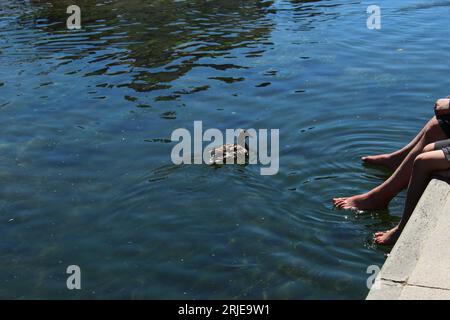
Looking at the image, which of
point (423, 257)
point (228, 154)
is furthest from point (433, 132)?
point (228, 154)

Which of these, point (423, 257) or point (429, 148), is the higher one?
point (429, 148)

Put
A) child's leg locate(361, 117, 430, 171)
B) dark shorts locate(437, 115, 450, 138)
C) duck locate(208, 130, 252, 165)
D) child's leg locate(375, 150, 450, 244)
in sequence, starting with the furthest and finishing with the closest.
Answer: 1. duck locate(208, 130, 252, 165)
2. child's leg locate(361, 117, 430, 171)
3. dark shorts locate(437, 115, 450, 138)
4. child's leg locate(375, 150, 450, 244)

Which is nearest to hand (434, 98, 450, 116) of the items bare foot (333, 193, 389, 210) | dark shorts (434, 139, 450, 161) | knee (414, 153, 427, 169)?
dark shorts (434, 139, 450, 161)

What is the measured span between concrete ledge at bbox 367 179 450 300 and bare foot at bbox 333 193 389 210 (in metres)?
0.90

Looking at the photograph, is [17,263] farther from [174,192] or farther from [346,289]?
[346,289]

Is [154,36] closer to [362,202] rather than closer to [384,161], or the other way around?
[384,161]

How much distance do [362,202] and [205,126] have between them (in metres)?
2.99

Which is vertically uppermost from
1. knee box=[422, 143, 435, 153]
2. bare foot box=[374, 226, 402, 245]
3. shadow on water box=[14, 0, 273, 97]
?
knee box=[422, 143, 435, 153]

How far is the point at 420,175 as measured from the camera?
19.5 feet

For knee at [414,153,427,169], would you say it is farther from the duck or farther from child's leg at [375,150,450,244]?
the duck

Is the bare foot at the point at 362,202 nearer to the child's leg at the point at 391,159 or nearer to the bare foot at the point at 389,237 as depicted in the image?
the bare foot at the point at 389,237

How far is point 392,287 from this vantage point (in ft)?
15.5

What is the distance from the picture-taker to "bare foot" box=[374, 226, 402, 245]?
19.9ft

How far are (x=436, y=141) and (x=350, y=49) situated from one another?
21.4 ft
